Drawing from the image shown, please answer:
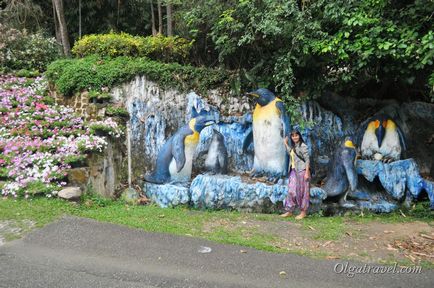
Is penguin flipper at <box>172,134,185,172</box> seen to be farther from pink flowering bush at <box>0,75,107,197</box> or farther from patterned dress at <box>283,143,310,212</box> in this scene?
patterned dress at <box>283,143,310,212</box>

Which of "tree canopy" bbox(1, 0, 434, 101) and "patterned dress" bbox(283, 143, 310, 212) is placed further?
"patterned dress" bbox(283, 143, 310, 212)

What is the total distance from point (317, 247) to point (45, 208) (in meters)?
4.28

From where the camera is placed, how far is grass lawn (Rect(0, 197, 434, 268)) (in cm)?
575

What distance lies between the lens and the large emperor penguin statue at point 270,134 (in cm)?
834

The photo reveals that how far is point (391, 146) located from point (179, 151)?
473 cm

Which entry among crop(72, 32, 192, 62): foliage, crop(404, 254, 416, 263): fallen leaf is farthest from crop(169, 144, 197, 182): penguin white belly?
crop(404, 254, 416, 263): fallen leaf

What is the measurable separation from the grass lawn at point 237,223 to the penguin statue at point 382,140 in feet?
5.17

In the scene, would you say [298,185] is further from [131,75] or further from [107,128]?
[131,75]

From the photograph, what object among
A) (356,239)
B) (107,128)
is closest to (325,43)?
(356,239)

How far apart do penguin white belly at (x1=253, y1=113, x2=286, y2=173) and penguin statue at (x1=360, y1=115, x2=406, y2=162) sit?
2233 millimetres

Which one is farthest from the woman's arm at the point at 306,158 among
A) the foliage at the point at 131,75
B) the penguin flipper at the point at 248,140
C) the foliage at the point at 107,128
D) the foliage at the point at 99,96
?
the foliage at the point at 99,96

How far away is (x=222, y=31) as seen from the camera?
903cm

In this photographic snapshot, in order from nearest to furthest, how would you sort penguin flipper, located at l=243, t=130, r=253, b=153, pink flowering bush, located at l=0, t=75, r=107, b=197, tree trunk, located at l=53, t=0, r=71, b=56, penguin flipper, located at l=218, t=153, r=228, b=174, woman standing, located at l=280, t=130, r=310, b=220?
1. pink flowering bush, located at l=0, t=75, r=107, b=197
2. woman standing, located at l=280, t=130, r=310, b=220
3. penguin flipper, located at l=218, t=153, r=228, b=174
4. penguin flipper, located at l=243, t=130, r=253, b=153
5. tree trunk, located at l=53, t=0, r=71, b=56

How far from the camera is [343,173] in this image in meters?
8.52
